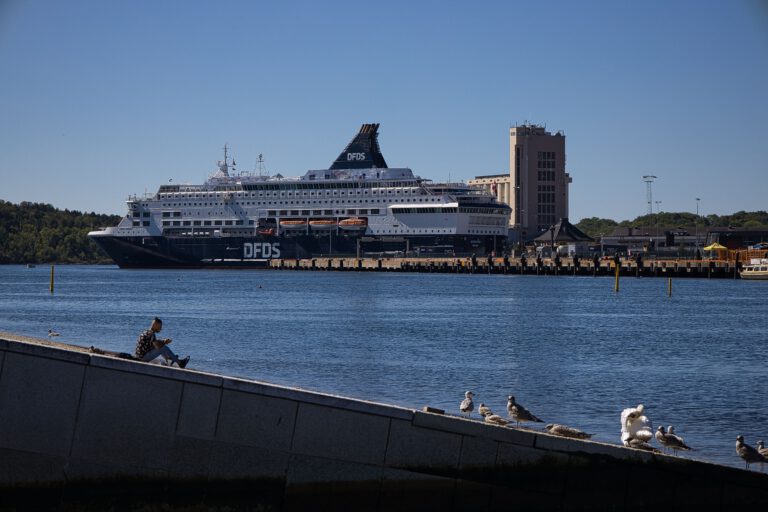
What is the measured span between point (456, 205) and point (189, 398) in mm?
94670

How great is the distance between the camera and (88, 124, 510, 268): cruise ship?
351ft

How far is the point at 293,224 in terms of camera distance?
11294 cm

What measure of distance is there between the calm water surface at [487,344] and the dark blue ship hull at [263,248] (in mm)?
41216

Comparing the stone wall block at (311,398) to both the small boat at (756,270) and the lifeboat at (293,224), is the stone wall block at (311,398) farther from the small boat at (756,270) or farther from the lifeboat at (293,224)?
the lifeboat at (293,224)

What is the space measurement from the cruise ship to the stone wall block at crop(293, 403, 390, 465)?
3723 inches

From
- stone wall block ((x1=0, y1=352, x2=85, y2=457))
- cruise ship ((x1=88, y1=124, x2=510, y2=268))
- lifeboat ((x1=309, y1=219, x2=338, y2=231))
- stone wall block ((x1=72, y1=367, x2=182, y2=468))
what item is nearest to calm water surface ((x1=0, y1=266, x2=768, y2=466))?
stone wall block ((x1=72, y1=367, x2=182, y2=468))

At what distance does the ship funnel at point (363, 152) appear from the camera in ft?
374

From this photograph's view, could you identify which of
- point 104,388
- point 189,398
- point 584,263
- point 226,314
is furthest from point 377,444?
point 584,263

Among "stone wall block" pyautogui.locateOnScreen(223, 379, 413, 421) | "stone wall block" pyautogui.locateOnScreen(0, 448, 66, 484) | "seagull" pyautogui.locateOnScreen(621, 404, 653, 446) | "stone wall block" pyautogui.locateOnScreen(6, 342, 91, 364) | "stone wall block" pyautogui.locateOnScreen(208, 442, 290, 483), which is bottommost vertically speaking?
"stone wall block" pyautogui.locateOnScreen(0, 448, 66, 484)

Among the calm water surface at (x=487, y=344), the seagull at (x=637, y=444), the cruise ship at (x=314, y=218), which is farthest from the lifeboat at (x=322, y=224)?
the seagull at (x=637, y=444)

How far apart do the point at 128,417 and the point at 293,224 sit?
10211cm

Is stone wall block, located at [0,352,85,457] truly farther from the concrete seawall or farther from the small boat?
the small boat

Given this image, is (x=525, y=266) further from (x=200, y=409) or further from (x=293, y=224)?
(x=200, y=409)

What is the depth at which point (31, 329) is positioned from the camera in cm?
3597
